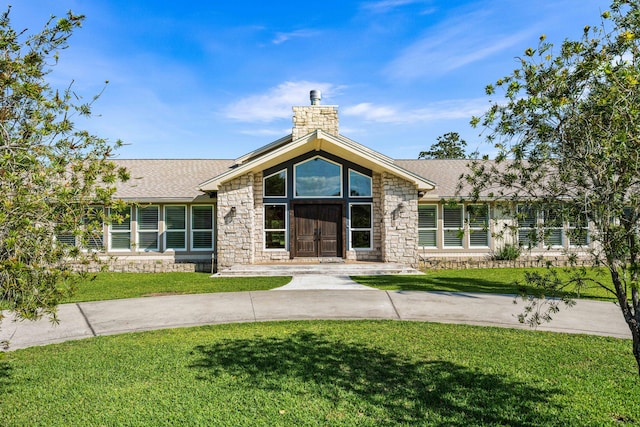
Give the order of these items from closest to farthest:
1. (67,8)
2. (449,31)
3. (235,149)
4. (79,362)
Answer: (67,8) → (79,362) → (449,31) → (235,149)

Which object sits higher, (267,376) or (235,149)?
(235,149)

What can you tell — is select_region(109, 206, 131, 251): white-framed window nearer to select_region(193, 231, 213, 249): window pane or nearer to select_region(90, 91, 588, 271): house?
select_region(90, 91, 588, 271): house

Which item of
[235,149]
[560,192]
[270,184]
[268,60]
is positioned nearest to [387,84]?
[268,60]

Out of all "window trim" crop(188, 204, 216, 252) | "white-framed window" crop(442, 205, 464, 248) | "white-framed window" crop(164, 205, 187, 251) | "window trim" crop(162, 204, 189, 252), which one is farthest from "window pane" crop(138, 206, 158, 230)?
"white-framed window" crop(442, 205, 464, 248)

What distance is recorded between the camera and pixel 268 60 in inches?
630

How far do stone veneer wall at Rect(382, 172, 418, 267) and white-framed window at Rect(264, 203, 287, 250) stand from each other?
419 cm

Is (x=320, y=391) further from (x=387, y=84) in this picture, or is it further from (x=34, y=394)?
(x=387, y=84)

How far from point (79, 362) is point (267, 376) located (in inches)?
109

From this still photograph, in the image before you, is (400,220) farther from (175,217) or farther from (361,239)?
(175,217)

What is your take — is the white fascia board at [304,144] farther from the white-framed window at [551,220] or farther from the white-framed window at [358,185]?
the white-framed window at [551,220]

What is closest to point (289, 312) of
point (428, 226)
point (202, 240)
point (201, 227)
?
point (202, 240)

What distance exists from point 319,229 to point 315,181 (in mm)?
2041

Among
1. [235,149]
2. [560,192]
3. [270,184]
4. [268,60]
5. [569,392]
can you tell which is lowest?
[569,392]

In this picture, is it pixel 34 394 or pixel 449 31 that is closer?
pixel 34 394
